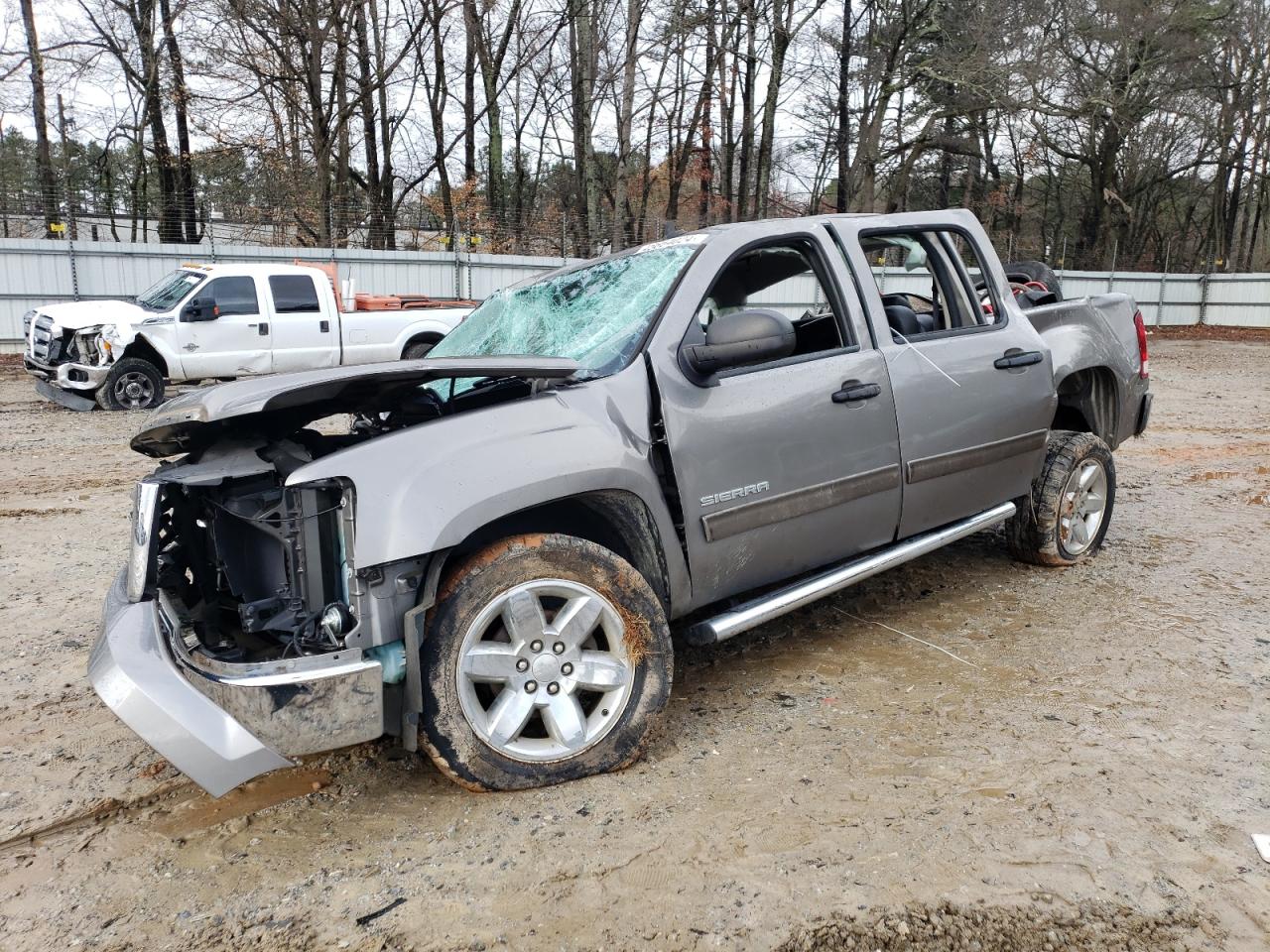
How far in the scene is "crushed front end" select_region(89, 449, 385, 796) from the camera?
8.03ft

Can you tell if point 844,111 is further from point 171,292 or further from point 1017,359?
point 1017,359

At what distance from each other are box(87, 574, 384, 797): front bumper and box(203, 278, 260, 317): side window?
1064 centimetres

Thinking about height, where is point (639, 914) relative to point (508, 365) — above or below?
below

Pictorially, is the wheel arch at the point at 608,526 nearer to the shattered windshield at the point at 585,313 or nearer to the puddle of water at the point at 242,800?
the shattered windshield at the point at 585,313

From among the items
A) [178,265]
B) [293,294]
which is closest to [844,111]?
[178,265]

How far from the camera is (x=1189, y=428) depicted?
33.1ft

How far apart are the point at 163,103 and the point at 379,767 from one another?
25543mm

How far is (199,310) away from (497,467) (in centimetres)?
1074

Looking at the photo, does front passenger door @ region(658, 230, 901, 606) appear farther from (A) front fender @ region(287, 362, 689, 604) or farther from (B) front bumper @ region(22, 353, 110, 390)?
(B) front bumper @ region(22, 353, 110, 390)

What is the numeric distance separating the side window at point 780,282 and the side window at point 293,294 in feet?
30.8

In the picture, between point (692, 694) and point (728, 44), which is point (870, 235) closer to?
point (692, 694)

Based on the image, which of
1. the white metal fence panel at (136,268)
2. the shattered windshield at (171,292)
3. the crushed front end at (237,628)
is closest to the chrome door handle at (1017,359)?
the crushed front end at (237,628)

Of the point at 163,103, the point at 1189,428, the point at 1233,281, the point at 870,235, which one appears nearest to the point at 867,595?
the point at 870,235

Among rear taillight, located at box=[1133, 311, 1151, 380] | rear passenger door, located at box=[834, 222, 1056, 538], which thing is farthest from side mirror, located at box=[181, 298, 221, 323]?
rear taillight, located at box=[1133, 311, 1151, 380]
